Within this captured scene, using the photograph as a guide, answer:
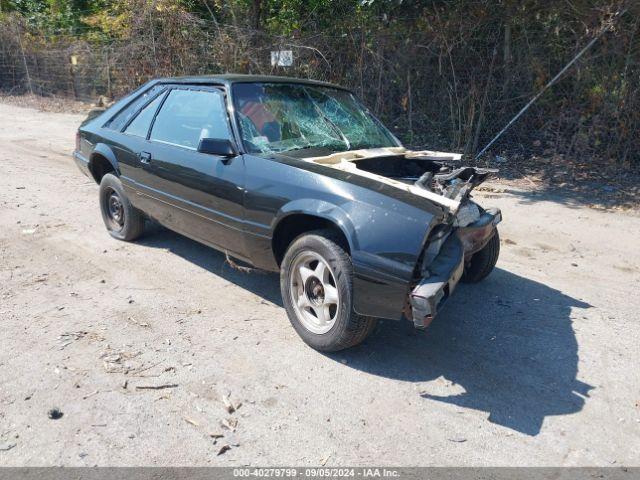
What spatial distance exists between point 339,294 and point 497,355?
1.18 meters

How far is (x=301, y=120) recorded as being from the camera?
4512mm

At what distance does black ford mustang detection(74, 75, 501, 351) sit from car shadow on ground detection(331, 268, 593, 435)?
32 centimetres

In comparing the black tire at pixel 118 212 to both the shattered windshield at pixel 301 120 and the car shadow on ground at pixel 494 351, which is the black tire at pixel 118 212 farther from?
the shattered windshield at pixel 301 120

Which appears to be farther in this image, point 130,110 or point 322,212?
point 130,110

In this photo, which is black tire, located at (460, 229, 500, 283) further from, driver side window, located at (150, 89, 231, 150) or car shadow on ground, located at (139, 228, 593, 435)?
driver side window, located at (150, 89, 231, 150)

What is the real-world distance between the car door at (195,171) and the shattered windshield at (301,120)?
0.18 m

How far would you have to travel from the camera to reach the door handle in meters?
4.85

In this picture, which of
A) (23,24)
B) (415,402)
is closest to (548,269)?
(415,402)

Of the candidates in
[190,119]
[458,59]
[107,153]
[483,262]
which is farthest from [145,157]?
[458,59]

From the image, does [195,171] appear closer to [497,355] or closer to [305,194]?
[305,194]

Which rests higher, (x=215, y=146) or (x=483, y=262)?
(x=215, y=146)

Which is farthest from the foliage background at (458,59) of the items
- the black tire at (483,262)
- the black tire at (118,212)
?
the black tire at (118,212)

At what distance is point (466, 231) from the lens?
3799 mm

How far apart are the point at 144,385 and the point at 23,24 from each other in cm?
2325
